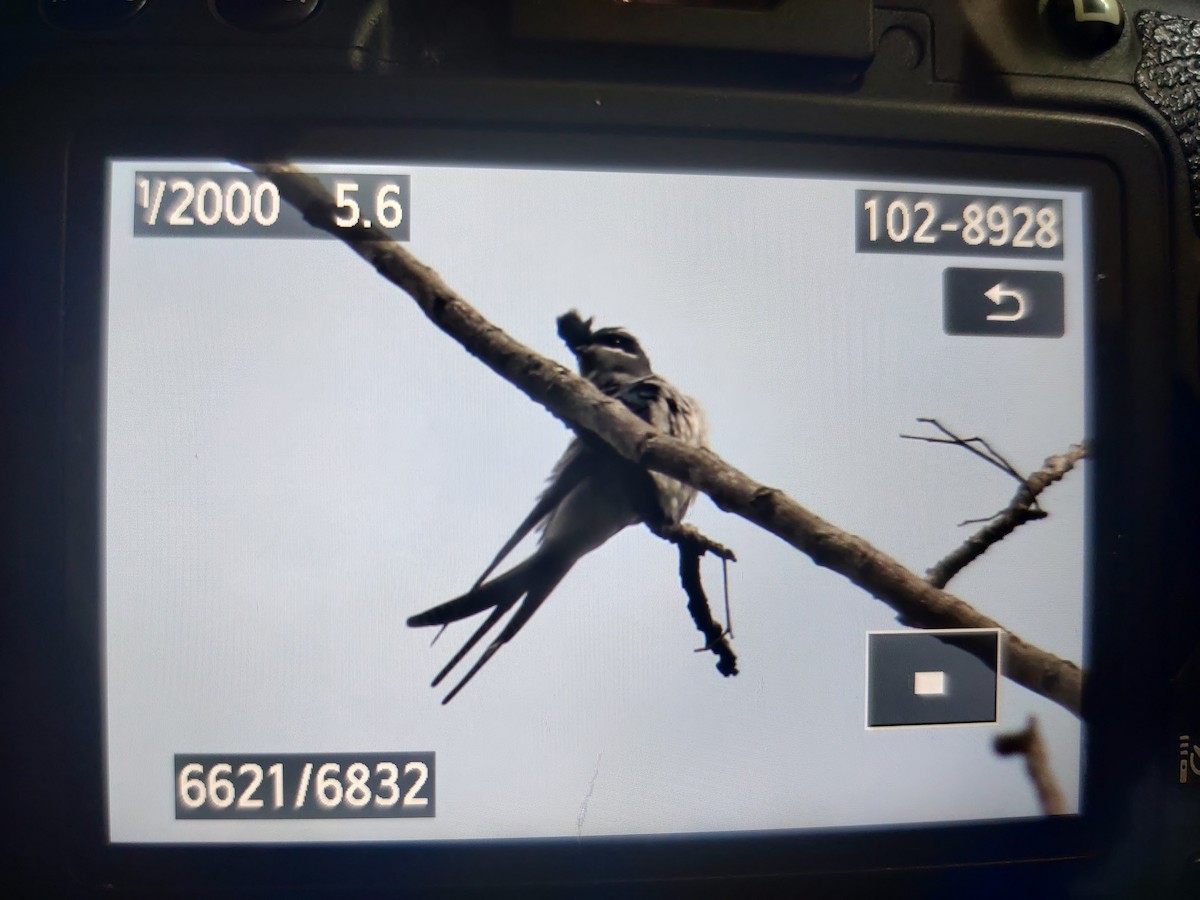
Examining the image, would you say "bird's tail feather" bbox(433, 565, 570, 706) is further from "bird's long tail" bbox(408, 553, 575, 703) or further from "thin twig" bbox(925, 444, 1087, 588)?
"thin twig" bbox(925, 444, 1087, 588)

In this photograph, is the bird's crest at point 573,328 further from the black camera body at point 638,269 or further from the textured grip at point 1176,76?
the textured grip at point 1176,76

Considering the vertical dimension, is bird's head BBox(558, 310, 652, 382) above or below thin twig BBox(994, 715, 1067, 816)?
above

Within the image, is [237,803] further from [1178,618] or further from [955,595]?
[1178,618]

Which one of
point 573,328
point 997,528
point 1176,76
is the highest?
point 1176,76

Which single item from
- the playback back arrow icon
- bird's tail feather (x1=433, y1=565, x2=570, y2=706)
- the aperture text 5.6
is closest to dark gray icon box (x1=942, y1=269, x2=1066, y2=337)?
the playback back arrow icon

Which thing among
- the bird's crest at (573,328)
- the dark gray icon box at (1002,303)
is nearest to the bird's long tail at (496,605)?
the bird's crest at (573,328)

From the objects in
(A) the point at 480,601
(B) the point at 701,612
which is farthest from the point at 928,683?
(A) the point at 480,601

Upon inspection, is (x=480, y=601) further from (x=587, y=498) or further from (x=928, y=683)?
(x=928, y=683)

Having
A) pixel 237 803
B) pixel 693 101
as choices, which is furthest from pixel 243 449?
pixel 693 101
